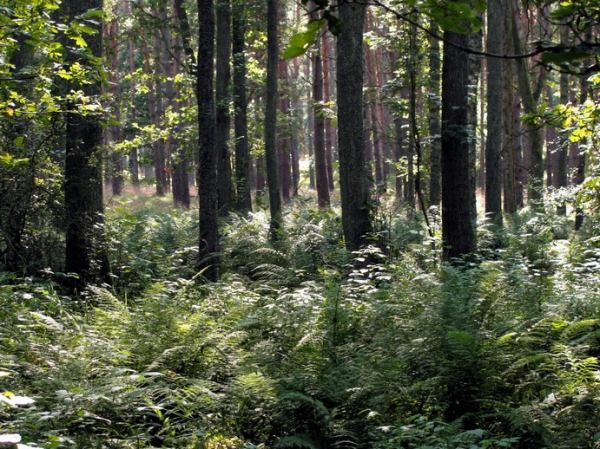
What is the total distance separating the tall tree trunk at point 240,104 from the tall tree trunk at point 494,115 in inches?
295

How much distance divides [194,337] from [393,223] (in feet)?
27.9

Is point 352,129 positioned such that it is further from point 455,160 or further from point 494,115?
point 494,115

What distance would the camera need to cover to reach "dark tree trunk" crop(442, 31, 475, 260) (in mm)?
9484

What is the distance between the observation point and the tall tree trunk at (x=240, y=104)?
745 inches

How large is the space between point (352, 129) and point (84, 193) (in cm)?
466

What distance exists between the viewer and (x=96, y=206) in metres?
9.84

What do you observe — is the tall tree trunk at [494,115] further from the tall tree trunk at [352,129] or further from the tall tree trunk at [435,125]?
the tall tree trunk at [352,129]

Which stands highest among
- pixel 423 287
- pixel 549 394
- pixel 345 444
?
pixel 423 287

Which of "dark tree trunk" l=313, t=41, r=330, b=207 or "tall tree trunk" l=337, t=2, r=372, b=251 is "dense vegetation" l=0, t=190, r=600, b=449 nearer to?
"tall tree trunk" l=337, t=2, r=372, b=251

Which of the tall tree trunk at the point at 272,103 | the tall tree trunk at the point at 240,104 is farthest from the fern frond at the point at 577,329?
the tall tree trunk at the point at 240,104

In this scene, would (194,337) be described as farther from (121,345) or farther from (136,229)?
(136,229)

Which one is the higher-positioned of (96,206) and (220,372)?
(96,206)

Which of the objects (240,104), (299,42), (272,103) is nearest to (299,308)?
(299,42)

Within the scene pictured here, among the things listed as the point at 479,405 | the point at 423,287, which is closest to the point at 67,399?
the point at 479,405
